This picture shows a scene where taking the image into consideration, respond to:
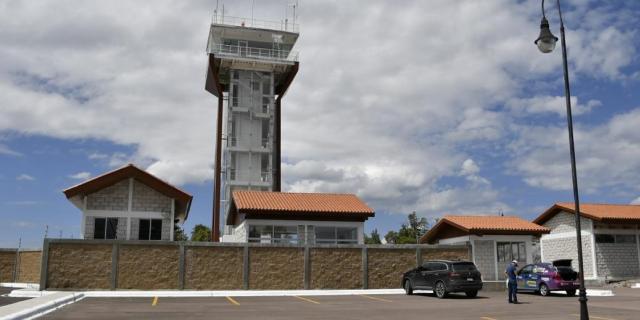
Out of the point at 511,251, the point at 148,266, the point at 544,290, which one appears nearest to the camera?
the point at 148,266

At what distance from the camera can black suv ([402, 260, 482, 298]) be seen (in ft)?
80.2

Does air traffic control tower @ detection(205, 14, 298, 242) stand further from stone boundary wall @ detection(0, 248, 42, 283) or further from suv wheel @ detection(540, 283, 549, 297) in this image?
suv wheel @ detection(540, 283, 549, 297)

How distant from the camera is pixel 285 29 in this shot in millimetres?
56250

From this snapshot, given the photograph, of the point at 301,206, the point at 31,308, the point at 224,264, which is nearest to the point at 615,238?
the point at 301,206

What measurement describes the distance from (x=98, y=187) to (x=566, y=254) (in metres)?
31.5

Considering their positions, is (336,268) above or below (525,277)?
above

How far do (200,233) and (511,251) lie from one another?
5113 cm

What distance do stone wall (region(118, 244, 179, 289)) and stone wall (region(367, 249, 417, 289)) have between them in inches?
389

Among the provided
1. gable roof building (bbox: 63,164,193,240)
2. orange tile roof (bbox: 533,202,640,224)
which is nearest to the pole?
gable roof building (bbox: 63,164,193,240)

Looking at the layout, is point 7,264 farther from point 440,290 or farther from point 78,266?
point 440,290

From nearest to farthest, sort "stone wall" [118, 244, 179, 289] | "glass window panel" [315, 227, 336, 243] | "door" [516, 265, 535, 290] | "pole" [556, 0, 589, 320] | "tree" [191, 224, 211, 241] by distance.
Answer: "pole" [556, 0, 589, 320]
"stone wall" [118, 244, 179, 289]
"door" [516, 265, 535, 290]
"glass window panel" [315, 227, 336, 243]
"tree" [191, 224, 211, 241]

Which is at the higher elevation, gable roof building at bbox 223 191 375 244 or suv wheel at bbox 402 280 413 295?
gable roof building at bbox 223 191 375 244

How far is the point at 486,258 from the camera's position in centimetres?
3431

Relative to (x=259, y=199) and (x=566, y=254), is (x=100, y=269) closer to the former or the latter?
(x=259, y=199)
